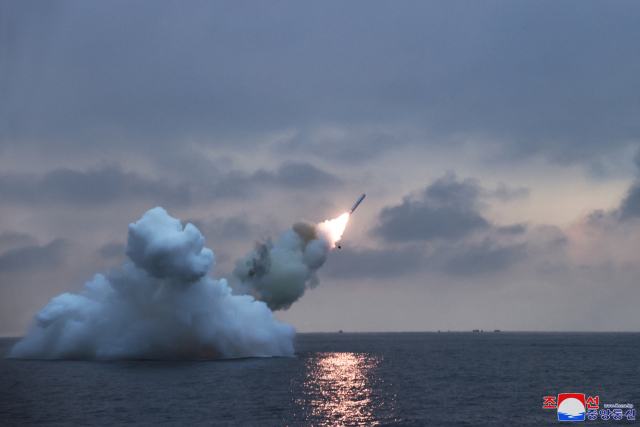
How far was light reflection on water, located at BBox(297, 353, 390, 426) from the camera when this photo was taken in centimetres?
5788

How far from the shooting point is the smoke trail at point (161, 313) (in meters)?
99.3

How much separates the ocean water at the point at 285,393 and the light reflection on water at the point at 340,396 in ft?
0.43

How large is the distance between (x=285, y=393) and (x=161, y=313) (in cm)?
4168

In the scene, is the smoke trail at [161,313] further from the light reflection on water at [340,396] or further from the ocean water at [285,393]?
the light reflection on water at [340,396]

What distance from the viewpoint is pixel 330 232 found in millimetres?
117250

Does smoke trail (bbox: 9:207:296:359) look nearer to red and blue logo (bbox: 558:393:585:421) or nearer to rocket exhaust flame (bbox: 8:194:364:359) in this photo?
rocket exhaust flame (bbox: 8:194:364:359)

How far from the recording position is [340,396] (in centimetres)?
7188

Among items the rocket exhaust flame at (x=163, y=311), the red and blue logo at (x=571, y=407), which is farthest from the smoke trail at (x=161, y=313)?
the red and blue logo at (x=571, y=407)

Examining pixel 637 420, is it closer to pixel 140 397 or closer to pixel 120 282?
pixel 140 397

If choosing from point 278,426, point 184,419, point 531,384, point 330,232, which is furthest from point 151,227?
point 531,384

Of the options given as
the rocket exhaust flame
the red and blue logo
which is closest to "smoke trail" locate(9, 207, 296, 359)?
the rocket exhaust flame

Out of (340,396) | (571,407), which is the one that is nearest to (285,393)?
(340,396)

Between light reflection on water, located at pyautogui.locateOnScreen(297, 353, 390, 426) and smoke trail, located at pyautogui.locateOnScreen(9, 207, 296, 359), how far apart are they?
645 inches

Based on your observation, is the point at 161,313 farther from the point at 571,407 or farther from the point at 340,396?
the point at 571,407
